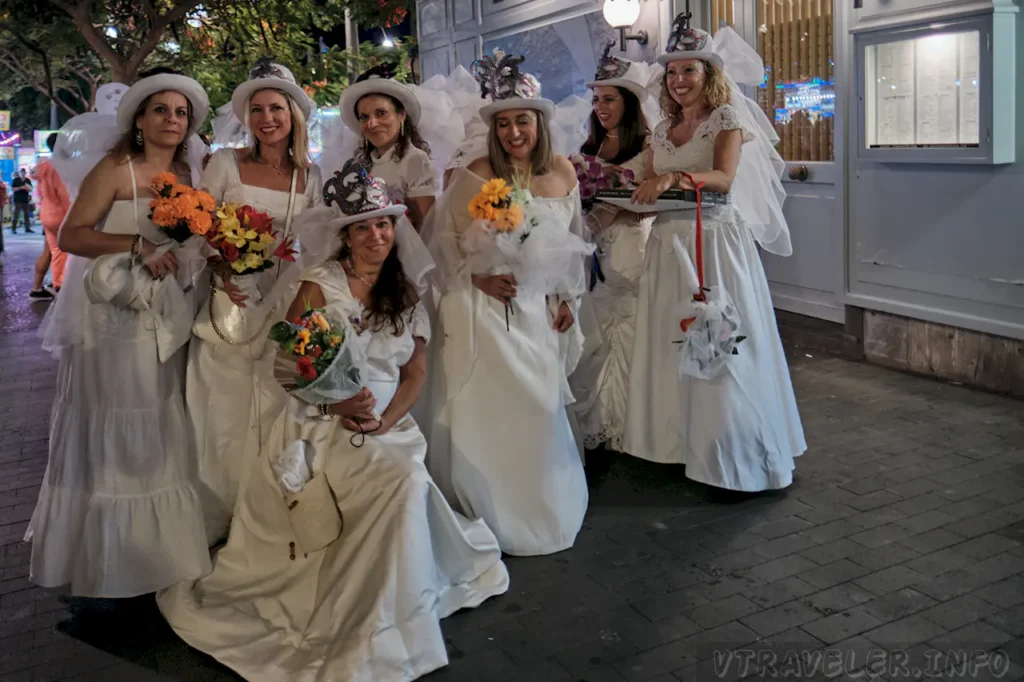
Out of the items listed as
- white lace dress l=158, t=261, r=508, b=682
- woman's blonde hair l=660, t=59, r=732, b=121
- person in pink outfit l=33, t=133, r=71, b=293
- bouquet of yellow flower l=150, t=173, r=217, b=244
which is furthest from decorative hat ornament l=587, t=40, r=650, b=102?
person in pink outfit l=33, t=133, r=71, b=293

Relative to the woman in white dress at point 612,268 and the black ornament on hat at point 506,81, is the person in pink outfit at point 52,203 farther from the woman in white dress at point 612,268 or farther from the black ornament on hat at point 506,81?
the black ornament on hat at point 506,81

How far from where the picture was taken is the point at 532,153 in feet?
16.6

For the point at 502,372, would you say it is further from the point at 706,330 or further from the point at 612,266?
the point at 612,266

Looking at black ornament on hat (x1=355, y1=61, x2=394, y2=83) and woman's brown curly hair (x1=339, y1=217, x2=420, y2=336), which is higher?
black ornament on hat (x1=355, y1=61, x2=394, y2=83)

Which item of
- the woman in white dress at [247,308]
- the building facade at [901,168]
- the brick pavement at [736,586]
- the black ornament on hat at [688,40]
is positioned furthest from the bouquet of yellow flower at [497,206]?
the building facade at [901,168]

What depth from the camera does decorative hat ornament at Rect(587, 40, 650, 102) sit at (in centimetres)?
594

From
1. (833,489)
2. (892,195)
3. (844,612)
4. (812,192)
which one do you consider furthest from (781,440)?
(812,192)

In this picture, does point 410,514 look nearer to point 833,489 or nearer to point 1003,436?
point 833,489

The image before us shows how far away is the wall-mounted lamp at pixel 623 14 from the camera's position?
9.84 metres

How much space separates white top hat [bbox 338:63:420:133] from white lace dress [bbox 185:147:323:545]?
624 millimetres

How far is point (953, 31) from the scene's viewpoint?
7098mm

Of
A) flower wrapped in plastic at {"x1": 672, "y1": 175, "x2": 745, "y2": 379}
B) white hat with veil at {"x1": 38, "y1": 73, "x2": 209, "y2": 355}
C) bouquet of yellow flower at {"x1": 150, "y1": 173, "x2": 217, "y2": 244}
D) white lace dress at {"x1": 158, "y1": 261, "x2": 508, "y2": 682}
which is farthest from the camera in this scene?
flower wrapped in plastic at {"x1": 672, "y1": 175, "x2": 745, "y2": 379}

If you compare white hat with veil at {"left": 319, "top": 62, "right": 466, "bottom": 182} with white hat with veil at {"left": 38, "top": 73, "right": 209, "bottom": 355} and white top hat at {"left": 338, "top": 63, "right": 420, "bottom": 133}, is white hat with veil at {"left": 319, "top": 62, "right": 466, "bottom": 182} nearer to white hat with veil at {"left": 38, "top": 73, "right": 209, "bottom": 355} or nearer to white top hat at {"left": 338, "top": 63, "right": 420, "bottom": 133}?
white top hat at {"left": 338, "top": 63, "right": 420, "bottom": 133}

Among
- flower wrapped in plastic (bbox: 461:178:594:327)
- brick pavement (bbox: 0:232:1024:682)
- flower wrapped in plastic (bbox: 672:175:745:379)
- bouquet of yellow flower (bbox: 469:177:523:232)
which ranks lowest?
brick pavement (bbox: 0:232:1024:682)
